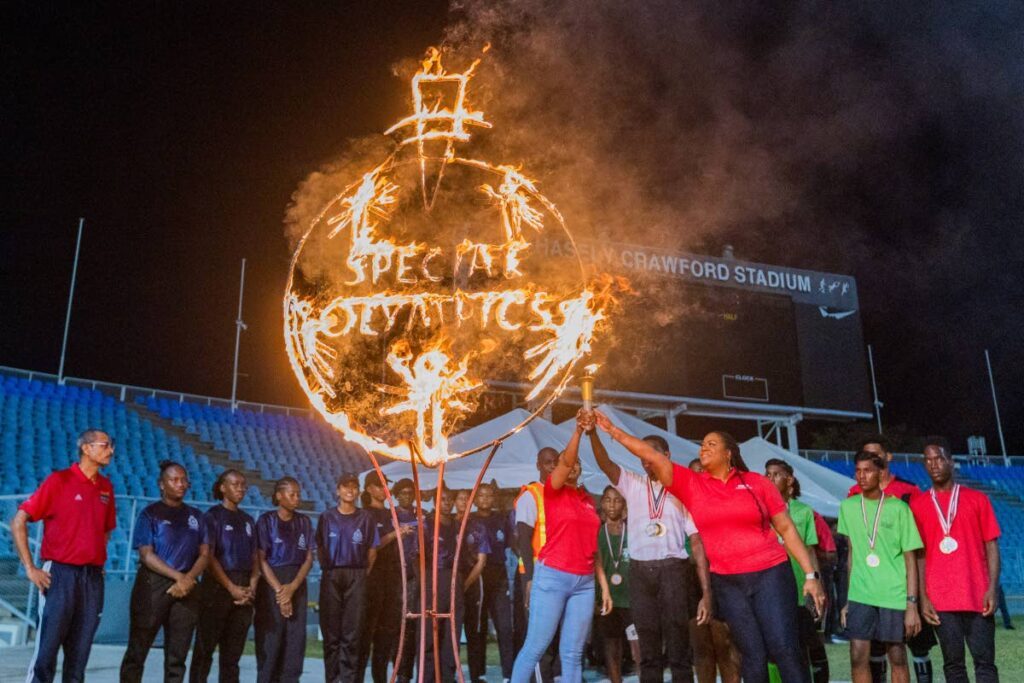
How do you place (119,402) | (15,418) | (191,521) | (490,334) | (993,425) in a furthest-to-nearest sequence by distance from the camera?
(993,425) < (119,402) < (15,418) < (490,334) < (191,521)

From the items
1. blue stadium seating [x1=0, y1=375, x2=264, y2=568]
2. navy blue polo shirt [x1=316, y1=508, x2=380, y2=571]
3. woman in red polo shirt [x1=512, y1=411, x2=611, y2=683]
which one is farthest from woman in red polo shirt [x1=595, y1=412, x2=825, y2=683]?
blue stadium seating [x1=0, y1=375, x2=264, y2=568]

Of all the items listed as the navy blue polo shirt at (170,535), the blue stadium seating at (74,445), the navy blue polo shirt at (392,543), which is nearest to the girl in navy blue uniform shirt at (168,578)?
the navy blue polo shirt at (170,535)

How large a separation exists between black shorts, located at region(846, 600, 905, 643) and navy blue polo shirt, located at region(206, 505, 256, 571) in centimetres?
476

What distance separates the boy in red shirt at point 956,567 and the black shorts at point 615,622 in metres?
2.48

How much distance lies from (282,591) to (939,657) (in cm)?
828

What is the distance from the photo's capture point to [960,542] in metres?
5.84

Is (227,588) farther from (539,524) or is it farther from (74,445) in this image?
(74,445)

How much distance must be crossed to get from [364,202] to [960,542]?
4.79 m

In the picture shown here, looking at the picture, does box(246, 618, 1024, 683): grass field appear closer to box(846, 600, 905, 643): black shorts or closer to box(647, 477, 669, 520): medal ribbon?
box(846, 600, 905, 643): black shorts

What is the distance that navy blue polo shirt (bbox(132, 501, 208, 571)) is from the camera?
6773 millimetres

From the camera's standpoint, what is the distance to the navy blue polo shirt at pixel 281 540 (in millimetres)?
7391

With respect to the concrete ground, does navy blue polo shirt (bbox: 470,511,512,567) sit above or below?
above

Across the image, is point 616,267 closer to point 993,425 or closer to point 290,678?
point 290,678

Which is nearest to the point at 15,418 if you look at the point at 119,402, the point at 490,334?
the point at 119,402
